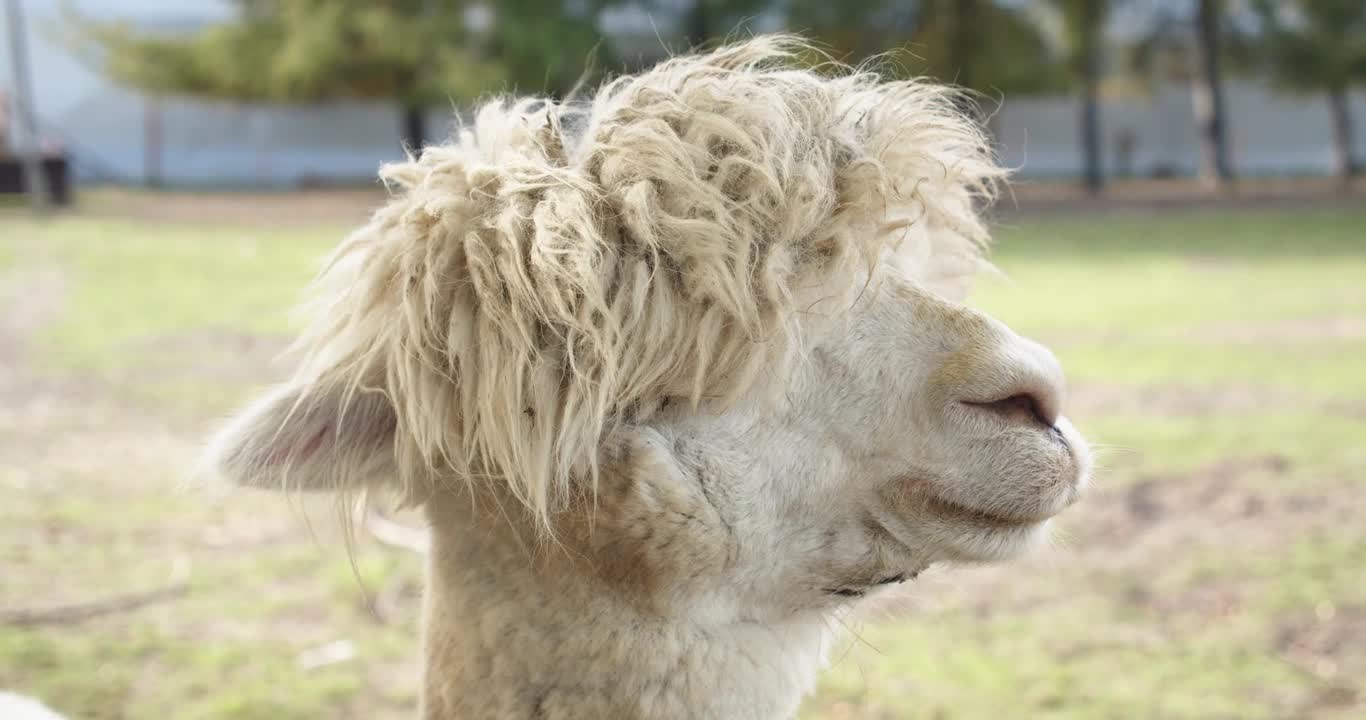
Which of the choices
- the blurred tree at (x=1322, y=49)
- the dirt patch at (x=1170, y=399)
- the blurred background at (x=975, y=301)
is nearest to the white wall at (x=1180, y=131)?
the blurred tree at (x=1322, y=49)

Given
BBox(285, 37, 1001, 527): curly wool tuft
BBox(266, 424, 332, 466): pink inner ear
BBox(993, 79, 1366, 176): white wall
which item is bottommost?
BBox(993, 79, 1366, 176): white wall

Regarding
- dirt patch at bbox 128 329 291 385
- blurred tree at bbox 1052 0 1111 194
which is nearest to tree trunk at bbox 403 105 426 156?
blurred tree at bbox 1052 0 1111 194

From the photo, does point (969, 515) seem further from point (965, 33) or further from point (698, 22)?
point (965, 33)

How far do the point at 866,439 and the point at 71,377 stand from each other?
26.5 ft

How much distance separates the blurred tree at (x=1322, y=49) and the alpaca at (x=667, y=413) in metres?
30.3

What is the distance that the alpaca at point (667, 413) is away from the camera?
5.30ft

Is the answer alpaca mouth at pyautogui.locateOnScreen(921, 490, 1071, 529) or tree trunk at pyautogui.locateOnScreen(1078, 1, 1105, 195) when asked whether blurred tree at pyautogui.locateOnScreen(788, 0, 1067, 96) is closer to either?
tree trunk at pyautogui.locateOnScreen(1078, 1, 1105, 195)

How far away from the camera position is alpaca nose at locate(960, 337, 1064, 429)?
162 cm

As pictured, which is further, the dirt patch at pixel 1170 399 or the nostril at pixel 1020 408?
the dirt patch at pixel 1170 399

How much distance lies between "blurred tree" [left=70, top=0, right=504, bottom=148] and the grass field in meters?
16.7

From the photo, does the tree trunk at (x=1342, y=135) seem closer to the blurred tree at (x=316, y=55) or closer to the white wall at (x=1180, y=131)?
the white wall at (x=1180, y=131)

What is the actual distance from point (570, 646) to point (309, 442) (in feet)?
1.58

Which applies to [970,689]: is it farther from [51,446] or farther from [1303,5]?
[1303,5]

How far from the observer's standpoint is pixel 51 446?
21.6 feet
